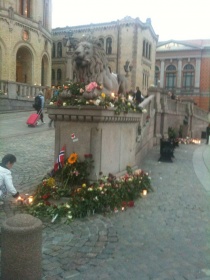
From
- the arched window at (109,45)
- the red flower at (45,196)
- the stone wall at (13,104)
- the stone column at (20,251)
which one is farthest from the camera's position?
Result: the arched window at (109,45)

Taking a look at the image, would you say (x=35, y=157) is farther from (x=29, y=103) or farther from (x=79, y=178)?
(x=29, y=103)

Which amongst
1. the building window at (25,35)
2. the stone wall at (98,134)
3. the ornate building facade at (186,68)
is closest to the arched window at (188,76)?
the ornate building facade at (186,68)

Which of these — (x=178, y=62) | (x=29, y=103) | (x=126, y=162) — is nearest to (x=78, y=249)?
(x=126, y=162)

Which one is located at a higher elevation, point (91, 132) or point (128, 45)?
point (128, 45)

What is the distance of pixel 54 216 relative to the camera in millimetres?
5336

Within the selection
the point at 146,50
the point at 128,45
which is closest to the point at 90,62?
the point at 128,45

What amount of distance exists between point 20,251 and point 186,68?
64513mm

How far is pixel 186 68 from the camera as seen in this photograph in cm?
6353

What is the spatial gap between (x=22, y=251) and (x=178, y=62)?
212ft

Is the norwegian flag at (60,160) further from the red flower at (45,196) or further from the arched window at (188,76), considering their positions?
the arched window at (188,76)

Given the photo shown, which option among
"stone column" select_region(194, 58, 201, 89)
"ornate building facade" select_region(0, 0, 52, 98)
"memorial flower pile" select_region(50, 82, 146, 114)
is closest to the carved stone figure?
"memorial flower pile" select_region(50, 82, 146, 114)

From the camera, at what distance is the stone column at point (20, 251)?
3.28 m

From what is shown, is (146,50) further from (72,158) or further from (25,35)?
(72,158)

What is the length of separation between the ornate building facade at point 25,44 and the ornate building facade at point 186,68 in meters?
31.7
